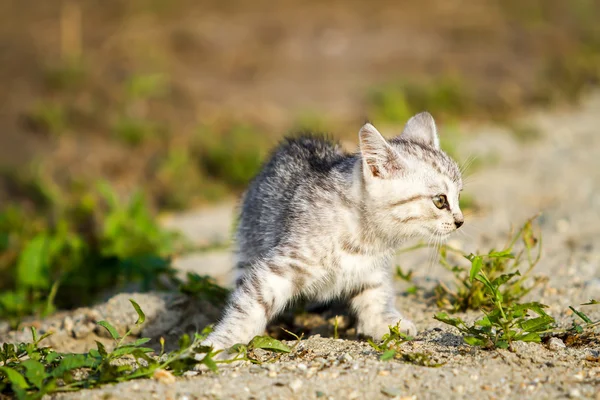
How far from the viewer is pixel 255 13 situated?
1316 centimetres

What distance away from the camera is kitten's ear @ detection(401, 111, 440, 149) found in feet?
14.3

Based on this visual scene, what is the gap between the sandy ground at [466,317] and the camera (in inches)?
121

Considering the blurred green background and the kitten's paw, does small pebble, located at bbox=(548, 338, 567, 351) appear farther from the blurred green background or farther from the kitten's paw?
the blurred green background

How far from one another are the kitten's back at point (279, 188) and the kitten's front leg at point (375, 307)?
0.61m

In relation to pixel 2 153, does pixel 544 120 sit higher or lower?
higher

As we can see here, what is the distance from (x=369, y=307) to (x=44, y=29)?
9090 millimetres

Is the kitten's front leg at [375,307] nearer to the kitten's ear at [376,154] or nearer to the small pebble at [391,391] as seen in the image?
the kitten's ear at [376,154]

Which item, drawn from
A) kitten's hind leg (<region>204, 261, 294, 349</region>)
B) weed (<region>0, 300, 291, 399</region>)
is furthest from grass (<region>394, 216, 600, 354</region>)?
weed (<region>0, 300, 291, 399</region>)

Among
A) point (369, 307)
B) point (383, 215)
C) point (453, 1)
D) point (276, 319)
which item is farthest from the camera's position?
point (453, 1)

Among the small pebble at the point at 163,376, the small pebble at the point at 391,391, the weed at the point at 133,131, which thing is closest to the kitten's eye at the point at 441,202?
the small pebble at the point at 391,391

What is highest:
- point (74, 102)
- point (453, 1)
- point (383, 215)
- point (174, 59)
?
point (453, 1)

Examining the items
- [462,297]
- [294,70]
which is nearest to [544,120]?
[294,70]

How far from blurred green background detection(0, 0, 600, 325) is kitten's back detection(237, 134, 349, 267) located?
3.16ft

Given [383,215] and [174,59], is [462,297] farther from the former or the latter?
[174,59]
